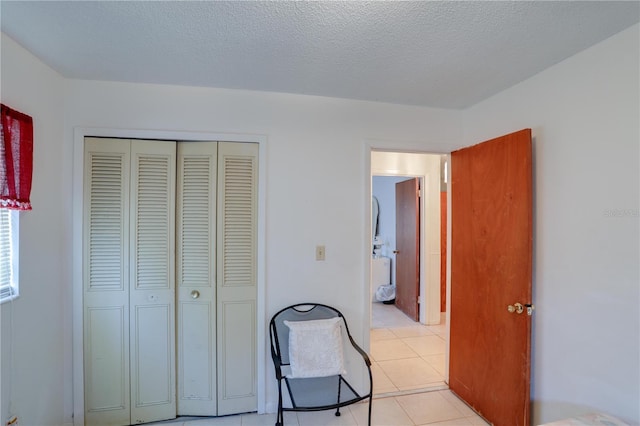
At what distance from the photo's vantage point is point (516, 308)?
1837 millimetres

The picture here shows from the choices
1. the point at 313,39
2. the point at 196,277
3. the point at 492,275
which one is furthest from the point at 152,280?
the point at 492,275

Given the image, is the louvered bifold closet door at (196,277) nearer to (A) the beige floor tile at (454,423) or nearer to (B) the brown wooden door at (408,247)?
(A) the beige floor tile at (454,423)

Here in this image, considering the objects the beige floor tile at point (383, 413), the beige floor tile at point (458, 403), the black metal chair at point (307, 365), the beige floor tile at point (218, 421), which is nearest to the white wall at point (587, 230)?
the beige floor tile at point (458, 403)

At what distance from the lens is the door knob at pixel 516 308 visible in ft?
5.93

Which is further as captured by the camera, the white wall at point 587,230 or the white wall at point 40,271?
the white wall at point 40,271

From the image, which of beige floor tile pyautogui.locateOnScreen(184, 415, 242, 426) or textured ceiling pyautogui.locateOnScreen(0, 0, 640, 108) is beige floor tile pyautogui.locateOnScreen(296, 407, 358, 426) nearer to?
beige floor tile pyautogui.locateOnScreen(184, 415, 242, 426)

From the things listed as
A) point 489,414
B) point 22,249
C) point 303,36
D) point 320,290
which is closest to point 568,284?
point 489,414

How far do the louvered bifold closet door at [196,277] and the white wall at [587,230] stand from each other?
2.13 m

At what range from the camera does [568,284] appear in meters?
1.69

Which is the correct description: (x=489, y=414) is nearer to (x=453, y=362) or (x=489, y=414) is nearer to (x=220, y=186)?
(x=453, y=362)

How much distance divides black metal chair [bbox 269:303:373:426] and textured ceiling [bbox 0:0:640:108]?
1.64 meters

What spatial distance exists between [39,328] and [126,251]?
0.59 metres

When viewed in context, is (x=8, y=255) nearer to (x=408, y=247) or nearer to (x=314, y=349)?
(x=314, y=349)

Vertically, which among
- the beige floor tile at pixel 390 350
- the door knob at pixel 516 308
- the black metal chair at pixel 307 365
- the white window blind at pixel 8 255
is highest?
the white window blind at pixel 8 255
